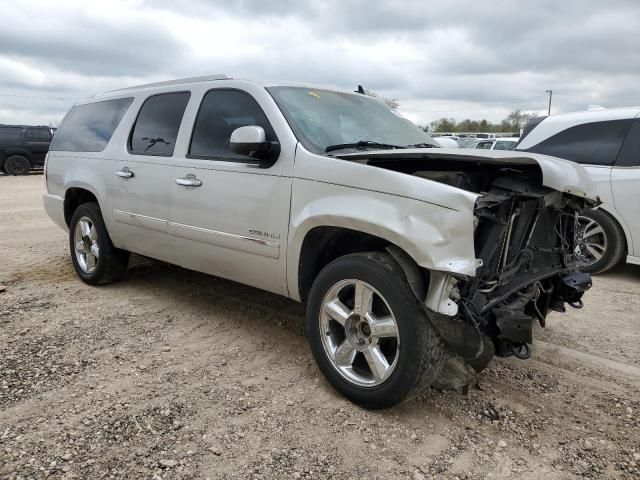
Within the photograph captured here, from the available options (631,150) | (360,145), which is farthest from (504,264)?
(631,150)

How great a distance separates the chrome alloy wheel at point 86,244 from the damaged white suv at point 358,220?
2.35 feet

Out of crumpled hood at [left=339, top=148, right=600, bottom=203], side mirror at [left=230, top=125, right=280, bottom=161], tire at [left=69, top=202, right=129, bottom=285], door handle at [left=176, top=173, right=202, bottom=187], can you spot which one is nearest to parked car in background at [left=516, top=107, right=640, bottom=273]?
crumpled hood at [left=339, top=148, right=600, bottom=203]

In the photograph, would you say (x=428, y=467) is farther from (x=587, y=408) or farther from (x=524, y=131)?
(x=524, y=131)

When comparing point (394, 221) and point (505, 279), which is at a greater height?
point (394, 221)

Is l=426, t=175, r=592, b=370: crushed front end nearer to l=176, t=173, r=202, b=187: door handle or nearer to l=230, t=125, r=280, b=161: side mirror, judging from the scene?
l=230, t=125, r=280, b=161: side mirror

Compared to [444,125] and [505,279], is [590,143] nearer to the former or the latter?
[505,279]

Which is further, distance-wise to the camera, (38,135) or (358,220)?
(38,135)

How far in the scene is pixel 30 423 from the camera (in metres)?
2.87

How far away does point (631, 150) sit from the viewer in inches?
228

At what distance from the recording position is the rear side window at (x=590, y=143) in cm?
593

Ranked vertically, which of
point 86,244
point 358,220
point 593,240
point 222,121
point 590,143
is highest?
point 590,143

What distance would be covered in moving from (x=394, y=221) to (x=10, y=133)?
20.3 metres

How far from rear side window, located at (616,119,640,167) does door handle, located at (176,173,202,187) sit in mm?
4580

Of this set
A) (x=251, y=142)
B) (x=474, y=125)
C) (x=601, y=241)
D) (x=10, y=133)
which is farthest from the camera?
(x=474, y=125)
